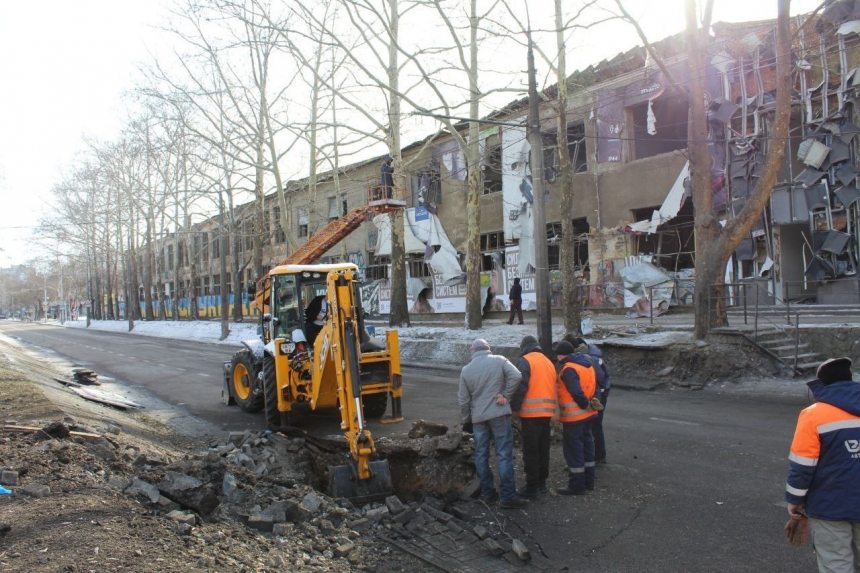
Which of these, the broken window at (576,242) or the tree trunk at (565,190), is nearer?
the tree trunk at (565,190)

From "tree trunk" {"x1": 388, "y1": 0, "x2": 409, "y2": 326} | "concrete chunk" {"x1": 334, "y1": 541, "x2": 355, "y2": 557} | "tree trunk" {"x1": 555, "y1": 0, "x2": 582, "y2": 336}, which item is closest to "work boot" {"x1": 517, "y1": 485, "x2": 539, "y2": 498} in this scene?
"concrete chunk" {"x1": 334, "y1": 541, "x2": 355, "y2": 557}

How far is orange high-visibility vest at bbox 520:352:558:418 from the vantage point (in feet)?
21.9

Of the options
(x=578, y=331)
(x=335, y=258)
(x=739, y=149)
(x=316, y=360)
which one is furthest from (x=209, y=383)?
(x=335, y=258)

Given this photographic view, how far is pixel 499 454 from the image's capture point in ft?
20.9

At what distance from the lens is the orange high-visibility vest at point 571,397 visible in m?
6.68

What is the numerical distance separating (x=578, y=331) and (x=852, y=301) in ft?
27.6

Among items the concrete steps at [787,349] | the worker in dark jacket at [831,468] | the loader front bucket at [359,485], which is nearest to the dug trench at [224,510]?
the loader front bucket at [359,485]

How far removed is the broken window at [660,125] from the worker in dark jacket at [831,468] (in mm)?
21960

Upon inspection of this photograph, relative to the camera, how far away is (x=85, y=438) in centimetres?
780

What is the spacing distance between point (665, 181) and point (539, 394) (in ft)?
59.9

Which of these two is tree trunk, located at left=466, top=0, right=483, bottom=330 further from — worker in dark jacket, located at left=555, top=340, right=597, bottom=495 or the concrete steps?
worker in dark jacket, located at left=555, top=340, right=597, bottom=495

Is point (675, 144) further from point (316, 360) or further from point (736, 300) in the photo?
point (316, 360)

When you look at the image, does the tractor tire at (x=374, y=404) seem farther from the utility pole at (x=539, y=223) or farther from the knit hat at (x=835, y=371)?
the knit hat at (x=835, y=371)

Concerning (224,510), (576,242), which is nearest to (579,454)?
(224,510)
